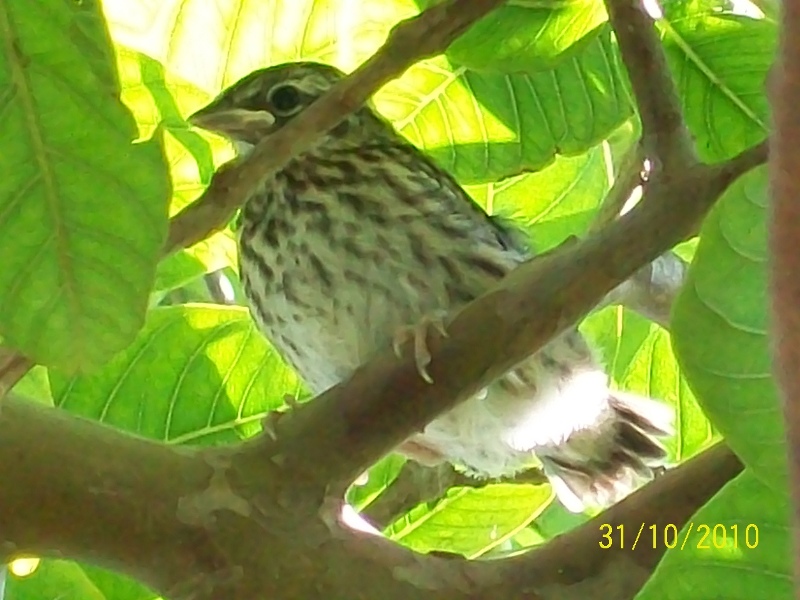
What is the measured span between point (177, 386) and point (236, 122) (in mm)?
314

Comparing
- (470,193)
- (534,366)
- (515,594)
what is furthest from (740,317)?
(470,193)

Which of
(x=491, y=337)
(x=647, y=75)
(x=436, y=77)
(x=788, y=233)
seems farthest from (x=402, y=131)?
(x=788, y=233)

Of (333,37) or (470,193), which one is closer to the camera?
(333,37)

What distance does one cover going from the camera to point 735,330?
0.62 metres

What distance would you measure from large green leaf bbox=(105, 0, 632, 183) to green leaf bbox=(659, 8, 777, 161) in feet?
0.26

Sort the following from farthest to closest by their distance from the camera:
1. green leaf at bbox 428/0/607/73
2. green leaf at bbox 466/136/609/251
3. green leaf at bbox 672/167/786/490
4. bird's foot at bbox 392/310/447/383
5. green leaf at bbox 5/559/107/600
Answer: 1. green leaf at bbox 466/136/609/251
2. green leaf at bbox 428/0/607/73
3. green leaf at bbox 5/559/107/600
4. bird's foot at bbox 392/310/447/383
5. green leaf at bbox 672/167/786/490

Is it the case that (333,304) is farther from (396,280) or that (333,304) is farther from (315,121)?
(315,121)

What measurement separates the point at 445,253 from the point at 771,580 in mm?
808

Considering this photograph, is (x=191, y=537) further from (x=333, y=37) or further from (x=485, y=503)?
(x=333, y=37)

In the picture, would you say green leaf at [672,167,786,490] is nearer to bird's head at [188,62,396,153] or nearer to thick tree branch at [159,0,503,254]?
thick tree branch at [159,0,503,254]

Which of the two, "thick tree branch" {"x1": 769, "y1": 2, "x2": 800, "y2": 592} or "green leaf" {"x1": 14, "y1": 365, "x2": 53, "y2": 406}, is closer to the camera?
"thick tree branch" {"x1": 769, "y1": 2, "x2": 800, "y2": 592}

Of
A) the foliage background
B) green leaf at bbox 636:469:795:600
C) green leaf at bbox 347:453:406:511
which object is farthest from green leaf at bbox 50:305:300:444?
green leaf at bbox 636:469:795:600

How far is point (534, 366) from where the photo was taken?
1.52 meters

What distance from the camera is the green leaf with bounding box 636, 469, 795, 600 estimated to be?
2.15 feet
